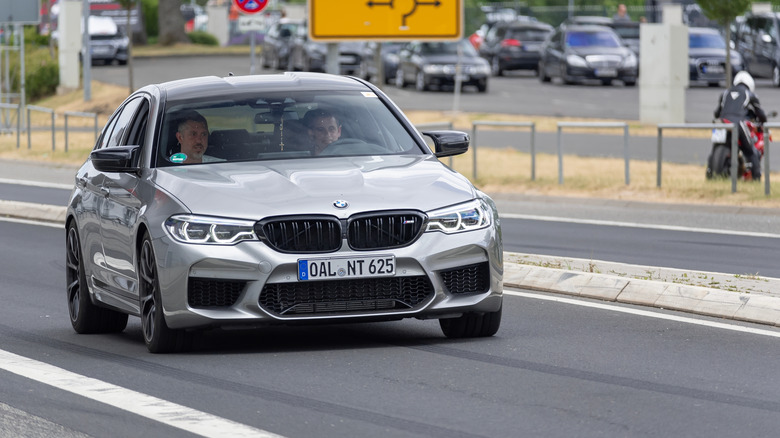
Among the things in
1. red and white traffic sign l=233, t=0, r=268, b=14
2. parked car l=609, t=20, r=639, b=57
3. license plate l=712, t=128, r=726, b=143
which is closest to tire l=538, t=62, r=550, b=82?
parked car l=609, t=20, r=639, b=57

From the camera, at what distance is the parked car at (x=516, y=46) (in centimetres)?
5603

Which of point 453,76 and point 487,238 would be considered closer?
point 487,238

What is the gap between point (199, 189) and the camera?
28.8 ft

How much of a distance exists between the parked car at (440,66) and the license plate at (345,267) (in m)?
38.6

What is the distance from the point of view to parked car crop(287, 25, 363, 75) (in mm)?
54656

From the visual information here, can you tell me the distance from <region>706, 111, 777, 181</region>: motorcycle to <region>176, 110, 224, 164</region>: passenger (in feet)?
43.3

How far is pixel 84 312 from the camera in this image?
1036 centimetres

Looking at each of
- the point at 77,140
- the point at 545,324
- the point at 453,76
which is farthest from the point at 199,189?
the point at 453,76

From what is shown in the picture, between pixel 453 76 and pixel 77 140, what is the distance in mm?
13268

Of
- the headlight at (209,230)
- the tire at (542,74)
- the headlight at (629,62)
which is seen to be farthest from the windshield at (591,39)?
the headlight at (209,230)

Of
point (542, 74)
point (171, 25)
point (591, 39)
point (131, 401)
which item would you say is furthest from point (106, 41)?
point (131, 401)

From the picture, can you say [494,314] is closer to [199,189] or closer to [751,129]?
[199,189]

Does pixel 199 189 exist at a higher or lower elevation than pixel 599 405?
higher

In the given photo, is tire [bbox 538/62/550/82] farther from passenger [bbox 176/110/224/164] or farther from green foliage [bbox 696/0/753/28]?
passenger [bbox 176/110/224/164]
